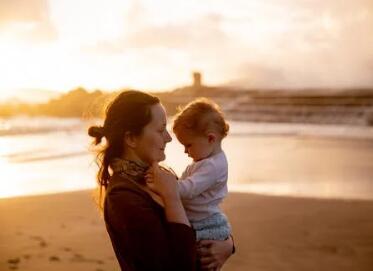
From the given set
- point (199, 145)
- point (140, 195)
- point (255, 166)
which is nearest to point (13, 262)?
point (199, 145)

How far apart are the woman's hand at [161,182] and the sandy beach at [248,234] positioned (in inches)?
145

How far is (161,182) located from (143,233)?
0.21 metres

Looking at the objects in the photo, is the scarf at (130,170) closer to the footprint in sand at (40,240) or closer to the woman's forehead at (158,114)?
the woman's forehead at (158,114)

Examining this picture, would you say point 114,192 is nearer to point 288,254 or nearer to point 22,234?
point 288,254

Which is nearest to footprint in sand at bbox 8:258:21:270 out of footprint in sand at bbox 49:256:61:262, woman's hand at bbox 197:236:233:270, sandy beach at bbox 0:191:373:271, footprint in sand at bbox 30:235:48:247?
sandy beach at bbox 0:191:373:271

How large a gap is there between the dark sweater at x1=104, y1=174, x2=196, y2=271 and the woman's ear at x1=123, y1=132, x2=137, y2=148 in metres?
A: 0.15

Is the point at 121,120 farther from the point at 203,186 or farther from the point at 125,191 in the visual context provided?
the point at 203,186

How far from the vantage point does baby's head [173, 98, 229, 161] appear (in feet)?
7.86

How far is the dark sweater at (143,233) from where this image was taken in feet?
5.81

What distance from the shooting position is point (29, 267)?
546 centimetres

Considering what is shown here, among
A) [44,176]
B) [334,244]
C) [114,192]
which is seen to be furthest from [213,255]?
[44,176]

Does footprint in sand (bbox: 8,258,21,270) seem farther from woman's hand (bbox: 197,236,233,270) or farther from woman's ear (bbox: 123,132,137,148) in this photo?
woman's ear (bbox: 123,132,137,148)

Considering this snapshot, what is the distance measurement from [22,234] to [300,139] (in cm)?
1613

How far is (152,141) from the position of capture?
1986mm
